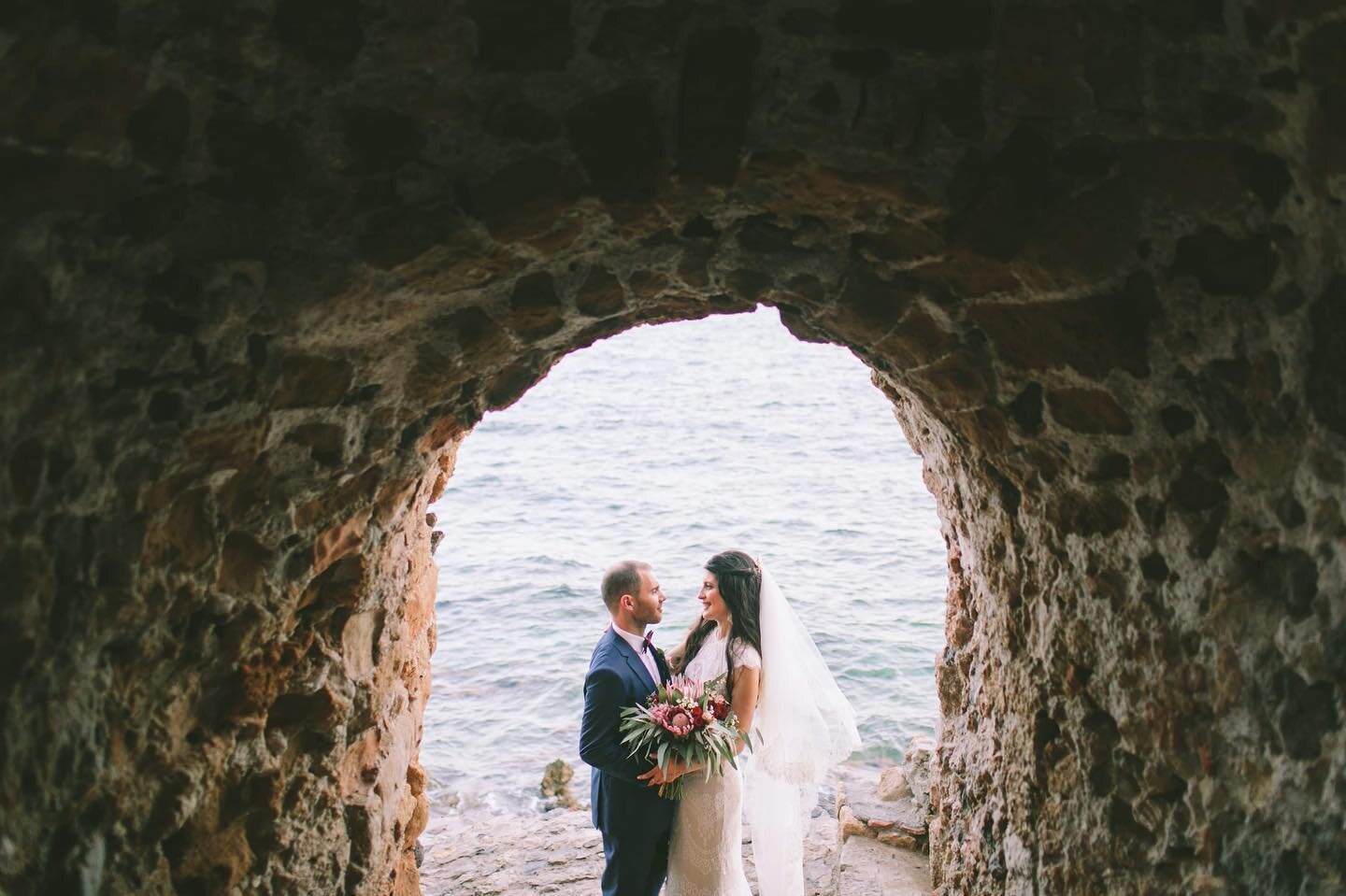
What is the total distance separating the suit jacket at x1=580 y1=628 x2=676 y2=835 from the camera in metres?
4.11

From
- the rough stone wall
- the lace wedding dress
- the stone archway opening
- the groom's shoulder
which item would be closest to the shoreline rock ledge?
the stone archway opening

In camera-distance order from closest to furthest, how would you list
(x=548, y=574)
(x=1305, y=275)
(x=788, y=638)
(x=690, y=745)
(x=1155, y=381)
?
1. (x=1305, y=275)
2. (x=1155, y=381)
3. (x=690, y=745)
4. (x=788, y=638)
5. (x=548, y=574)

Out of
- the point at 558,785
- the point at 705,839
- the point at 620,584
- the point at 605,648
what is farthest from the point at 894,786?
the point at 558,785

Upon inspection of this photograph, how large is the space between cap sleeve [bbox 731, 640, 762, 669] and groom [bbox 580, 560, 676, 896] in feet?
1.59

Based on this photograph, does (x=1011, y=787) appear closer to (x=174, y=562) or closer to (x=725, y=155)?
(x=725, y=155)

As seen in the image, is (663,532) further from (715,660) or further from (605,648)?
(605,648)

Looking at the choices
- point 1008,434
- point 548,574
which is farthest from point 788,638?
point 548,574

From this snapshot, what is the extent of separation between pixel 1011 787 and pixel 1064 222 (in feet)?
5.67

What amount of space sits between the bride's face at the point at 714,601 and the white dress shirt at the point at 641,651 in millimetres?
438

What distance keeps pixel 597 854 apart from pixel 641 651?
5.39 ft

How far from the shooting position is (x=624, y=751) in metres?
4.11

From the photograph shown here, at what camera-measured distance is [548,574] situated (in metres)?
10.6

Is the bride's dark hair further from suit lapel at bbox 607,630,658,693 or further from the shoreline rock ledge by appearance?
the shoreline rock ledge

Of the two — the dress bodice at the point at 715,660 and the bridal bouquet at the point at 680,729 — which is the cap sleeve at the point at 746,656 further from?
the bridal bouquet at the point at 680,729
